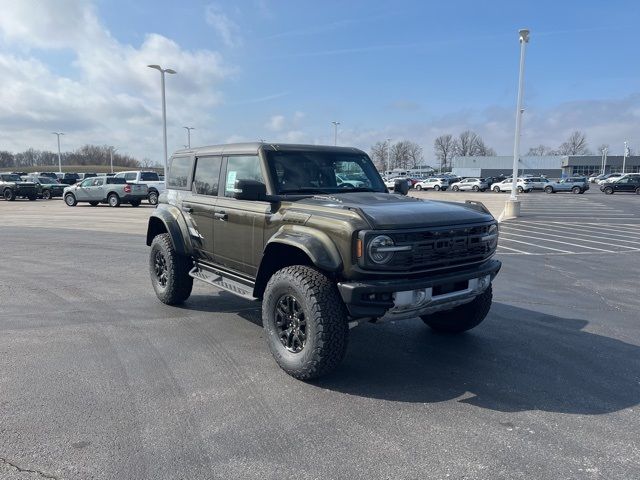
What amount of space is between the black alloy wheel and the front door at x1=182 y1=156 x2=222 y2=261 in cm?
158

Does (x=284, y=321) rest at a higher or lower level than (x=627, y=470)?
higher

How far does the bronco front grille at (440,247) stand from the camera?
151 inches

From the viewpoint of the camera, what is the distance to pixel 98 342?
16.4 feet

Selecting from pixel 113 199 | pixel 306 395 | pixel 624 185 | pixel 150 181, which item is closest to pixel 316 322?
pixel 306 395

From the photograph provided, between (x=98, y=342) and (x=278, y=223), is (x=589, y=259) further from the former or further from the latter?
(x=98, y=342)


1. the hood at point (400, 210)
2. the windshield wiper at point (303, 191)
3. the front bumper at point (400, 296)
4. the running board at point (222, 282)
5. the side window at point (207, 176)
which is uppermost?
the side window at point (207, 176)

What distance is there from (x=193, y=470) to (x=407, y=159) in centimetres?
13378

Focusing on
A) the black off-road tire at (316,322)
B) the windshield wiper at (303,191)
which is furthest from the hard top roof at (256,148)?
the black off-road tire at (316,322)

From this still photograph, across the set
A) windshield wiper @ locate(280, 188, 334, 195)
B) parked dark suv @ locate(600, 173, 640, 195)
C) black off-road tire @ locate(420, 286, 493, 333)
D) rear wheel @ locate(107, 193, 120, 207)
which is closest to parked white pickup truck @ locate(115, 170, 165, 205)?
rear wheel @ locate(107, 193, 120, 207)

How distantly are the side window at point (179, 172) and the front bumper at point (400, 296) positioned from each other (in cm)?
319

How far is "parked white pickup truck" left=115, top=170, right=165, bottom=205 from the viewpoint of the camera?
26172mm

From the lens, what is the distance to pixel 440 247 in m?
4.04

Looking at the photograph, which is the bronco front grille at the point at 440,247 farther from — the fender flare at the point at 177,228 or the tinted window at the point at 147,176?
the tinted window at the point at 147,176

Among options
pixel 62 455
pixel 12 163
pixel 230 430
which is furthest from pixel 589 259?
pixel 12 163
